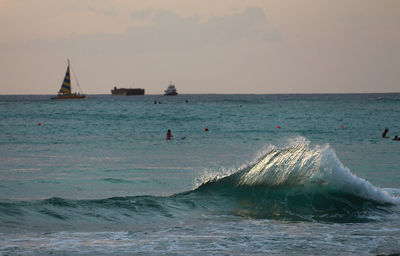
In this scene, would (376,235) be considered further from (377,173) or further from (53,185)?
(53,185)

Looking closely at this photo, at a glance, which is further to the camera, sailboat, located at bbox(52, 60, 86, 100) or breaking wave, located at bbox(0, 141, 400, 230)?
sailboat, located at bbox(52, 60, 86, 100)

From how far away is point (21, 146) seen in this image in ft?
99.3

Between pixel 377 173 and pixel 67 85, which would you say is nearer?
pixel 377 173

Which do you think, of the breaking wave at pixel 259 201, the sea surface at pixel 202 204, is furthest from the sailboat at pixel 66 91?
the breaking wave at pixel 259 201

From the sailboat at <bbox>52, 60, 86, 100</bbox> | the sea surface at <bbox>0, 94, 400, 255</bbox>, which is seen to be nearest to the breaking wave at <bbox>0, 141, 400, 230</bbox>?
the sea surface at <bbox>0, 94, 400, 255</bbox>

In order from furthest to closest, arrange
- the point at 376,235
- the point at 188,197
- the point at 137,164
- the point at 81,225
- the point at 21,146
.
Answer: the point at 21,146 → the point at 137,164 → the point at 188,197 → the point at 81,225 → the point at 376,235

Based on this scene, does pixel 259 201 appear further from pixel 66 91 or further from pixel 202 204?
pixel 66 91

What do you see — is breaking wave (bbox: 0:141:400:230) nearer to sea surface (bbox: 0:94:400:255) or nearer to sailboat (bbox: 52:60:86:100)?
sea surface (bbox: 0:94:400:255)

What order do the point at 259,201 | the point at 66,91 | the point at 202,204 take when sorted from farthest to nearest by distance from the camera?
the point at 66,91 → the point at 259,201 → the point at 202,204

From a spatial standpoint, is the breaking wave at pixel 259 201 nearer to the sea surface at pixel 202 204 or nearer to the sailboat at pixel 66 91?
the sea surface at pixel 202 204

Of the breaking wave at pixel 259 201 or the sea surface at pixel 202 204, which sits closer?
the sea surface at pixel 202 204

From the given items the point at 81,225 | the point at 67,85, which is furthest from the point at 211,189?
the point at 67,85

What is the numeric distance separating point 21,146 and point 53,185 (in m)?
14.4

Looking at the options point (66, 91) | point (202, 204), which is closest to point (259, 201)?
point (202, 204)
